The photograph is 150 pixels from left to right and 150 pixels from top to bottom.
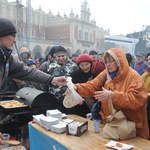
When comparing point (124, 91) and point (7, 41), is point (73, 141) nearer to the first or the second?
point (124, 91)

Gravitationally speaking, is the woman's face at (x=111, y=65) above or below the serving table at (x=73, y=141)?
above

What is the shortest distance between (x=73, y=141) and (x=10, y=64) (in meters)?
1.06

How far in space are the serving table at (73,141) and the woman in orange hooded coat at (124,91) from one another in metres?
0.21

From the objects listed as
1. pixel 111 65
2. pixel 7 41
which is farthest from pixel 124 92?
pixel 7 41

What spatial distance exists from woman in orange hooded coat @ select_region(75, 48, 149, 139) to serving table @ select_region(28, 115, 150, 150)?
0.70 ft

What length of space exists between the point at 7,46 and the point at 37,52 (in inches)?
1290

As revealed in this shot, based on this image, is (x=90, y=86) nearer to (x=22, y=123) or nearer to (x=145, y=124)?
(x=145, y=124)

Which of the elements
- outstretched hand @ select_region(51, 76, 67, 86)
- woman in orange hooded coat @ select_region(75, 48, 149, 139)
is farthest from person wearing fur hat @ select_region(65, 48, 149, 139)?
outstretched hand @ select_region(51, 76, 67, 86)

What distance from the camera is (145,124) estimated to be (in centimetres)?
226

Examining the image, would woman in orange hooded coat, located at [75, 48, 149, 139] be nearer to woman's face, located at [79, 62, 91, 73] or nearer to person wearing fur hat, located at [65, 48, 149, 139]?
person wearing fur hat, located at [65, 48, 149, 139]

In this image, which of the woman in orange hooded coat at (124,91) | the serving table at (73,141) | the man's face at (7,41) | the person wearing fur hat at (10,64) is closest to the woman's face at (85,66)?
the person wearing fur hat at (10,64)

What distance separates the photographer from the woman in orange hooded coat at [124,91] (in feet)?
6.56

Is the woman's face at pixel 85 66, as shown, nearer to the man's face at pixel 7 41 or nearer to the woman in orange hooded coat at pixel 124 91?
the woman in orange hooded coat at pixel 124 91

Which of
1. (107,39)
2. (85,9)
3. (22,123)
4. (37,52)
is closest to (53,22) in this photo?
(85,9)
